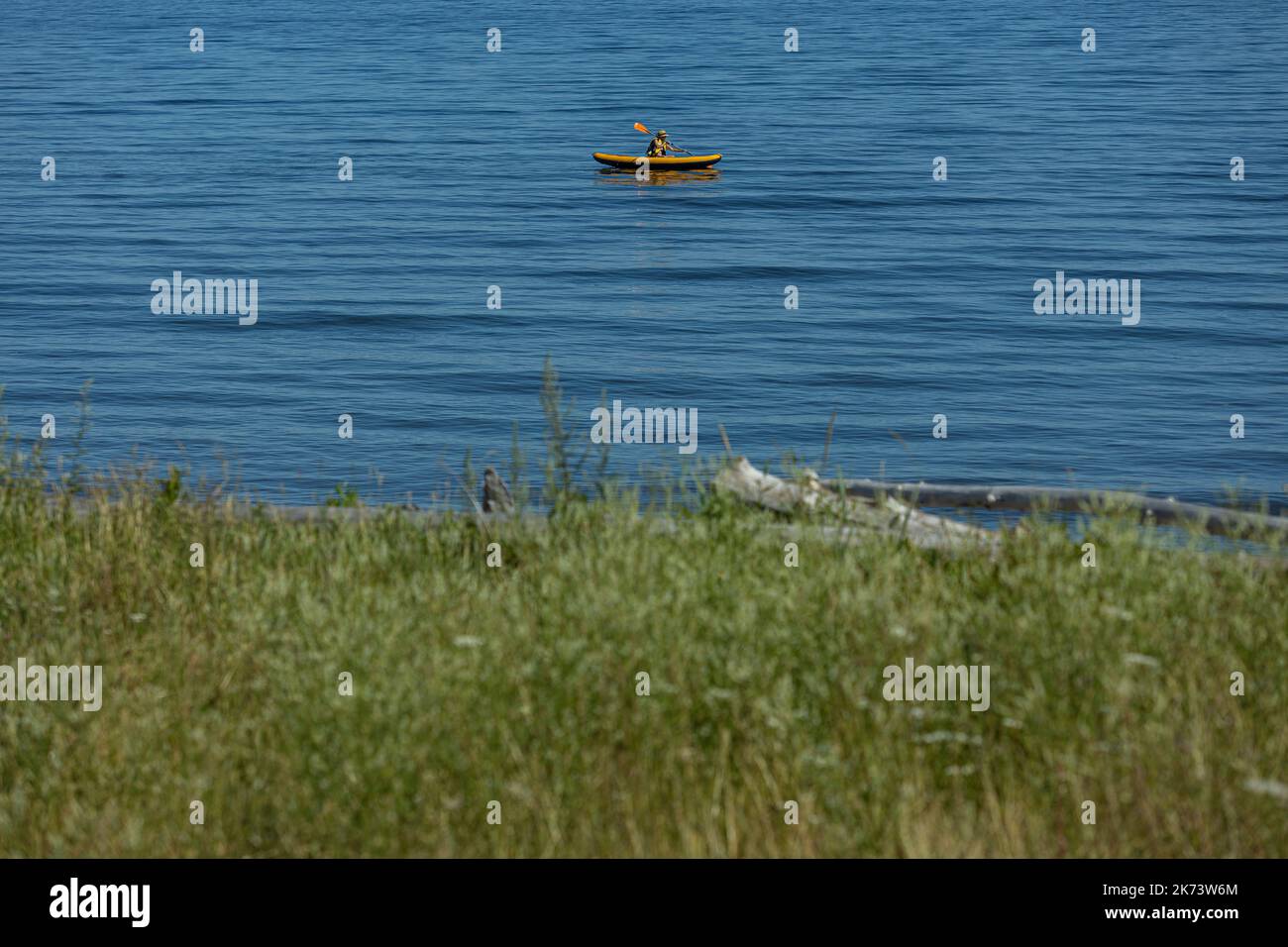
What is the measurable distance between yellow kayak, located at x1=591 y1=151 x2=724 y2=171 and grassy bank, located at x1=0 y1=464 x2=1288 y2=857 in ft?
106

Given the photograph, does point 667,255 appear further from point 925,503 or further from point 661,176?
point 925,503

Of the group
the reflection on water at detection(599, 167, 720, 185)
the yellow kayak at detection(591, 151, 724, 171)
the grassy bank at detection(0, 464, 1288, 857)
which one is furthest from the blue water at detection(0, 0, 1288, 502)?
the grassy bank at detection(0, 464, 1288, 857)

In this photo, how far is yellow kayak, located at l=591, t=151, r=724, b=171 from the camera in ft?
130

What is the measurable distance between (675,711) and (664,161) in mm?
35225

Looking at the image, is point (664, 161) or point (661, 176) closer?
point (664, 161)

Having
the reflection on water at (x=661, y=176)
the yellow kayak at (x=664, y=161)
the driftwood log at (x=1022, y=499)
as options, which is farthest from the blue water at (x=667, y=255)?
the driftwood log at (x=1022, y=499)

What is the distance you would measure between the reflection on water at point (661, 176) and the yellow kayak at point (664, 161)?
0.29 meters

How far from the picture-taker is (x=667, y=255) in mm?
34906

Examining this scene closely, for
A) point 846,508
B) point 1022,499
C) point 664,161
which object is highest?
point 664,161

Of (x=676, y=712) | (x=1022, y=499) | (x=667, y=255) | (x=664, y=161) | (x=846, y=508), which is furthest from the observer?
(x=664, y=161)

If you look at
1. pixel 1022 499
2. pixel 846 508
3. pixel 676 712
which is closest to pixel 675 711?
pixel 676 712

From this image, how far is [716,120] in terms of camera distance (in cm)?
5512
